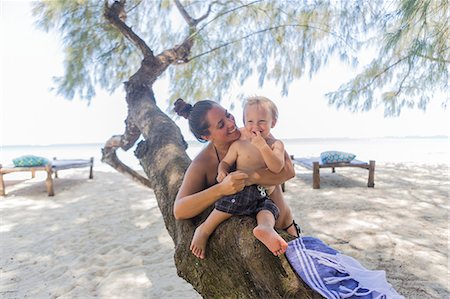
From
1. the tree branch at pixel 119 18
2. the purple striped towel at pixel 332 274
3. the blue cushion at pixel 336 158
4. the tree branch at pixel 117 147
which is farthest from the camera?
the blue cushion at pixel 336 158

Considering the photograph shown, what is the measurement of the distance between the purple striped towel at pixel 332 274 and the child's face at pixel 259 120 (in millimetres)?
438

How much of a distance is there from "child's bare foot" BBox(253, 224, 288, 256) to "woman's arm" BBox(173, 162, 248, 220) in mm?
194

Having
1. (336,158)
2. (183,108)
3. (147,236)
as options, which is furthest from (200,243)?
(336,158)

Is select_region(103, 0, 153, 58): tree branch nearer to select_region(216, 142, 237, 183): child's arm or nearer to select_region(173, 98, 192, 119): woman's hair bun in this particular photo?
select_region(173, 98, 192, 119): woman's hair bun

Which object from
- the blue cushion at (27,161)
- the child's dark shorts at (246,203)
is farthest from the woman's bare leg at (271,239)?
→ the blue cushion at (27,161)

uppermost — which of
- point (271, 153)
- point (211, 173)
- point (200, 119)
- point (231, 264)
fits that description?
point (200, 119)

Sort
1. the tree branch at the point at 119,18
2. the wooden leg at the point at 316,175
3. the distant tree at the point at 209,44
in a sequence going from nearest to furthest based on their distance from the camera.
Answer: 1. the distant tree at the point at 209,44
2. the tree branch at the point at 119,18
3. the wooden leg at the point at 316,175

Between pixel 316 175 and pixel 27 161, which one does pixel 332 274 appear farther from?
pixel 27 161

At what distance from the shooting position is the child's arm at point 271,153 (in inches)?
40.8

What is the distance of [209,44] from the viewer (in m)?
3.62

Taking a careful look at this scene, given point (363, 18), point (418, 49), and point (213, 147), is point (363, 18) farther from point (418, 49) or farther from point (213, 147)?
point (213, 147)

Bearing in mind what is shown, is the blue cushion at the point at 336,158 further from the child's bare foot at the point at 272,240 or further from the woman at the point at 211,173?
the child's bare foot at the point at 272,240

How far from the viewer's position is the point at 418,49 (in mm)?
3041

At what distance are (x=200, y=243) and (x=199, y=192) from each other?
0.63 ft
